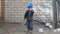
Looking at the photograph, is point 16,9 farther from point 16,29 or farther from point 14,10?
point 16,29

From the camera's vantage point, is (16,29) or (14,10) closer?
(16,29)

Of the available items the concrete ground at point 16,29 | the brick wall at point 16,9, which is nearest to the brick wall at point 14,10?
the brick wall at point 16,9

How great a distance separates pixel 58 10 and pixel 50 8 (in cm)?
51

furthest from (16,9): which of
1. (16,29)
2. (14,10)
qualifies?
(16,29)

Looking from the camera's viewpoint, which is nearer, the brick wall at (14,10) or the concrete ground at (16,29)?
the concrete ground at (16,29)

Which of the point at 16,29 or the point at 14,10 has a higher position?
the point at 14,10

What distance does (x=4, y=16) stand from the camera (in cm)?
1372

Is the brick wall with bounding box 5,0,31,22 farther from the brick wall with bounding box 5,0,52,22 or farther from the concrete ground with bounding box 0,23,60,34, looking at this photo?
the concrete ground with bounding box 0,23,60,34

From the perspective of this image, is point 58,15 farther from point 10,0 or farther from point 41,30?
point 10,0

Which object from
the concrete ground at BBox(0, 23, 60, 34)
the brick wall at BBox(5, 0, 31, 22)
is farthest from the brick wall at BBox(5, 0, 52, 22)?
the concrete ground at BBox(0, 23, 60, 34)

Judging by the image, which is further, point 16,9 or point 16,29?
point 16,9

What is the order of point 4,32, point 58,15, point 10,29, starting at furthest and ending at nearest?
point 58,15 < point 10,29 < point 4,32

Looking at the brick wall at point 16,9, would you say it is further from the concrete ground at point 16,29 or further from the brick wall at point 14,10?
the concrete ground at point 16,29

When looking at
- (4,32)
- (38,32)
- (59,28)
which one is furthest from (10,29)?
(59,28)
